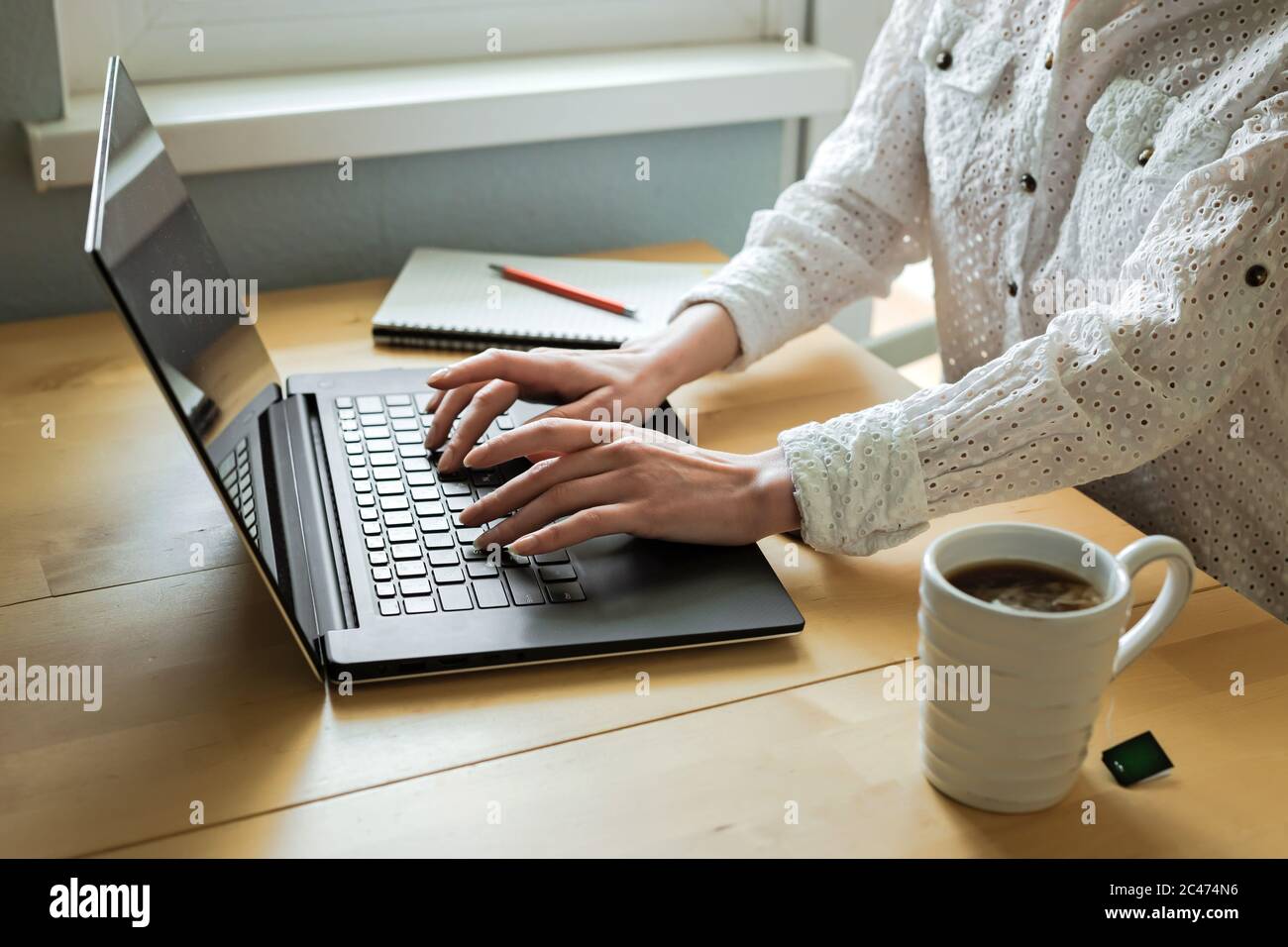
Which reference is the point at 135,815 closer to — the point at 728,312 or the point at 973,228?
the point at 728,312

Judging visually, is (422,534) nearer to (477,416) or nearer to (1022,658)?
(477,416)

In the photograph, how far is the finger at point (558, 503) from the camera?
0.71 meters

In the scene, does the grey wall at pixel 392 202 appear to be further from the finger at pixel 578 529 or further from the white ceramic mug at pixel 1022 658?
the white ceramic mug at pixel 1022 658

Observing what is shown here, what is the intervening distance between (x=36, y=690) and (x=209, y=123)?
660 mm

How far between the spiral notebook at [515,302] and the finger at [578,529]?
0.34m

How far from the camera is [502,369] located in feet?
2.86

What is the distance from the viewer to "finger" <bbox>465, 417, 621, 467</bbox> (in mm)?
751

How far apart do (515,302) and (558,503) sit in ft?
1.37

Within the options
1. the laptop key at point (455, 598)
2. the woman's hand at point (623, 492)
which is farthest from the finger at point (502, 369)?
the laptop key at point (455, 598)

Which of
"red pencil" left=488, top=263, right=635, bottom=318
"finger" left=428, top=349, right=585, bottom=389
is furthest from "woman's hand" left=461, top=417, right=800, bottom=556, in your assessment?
"red pencil" left=488, top=263, right=635, bottom=318

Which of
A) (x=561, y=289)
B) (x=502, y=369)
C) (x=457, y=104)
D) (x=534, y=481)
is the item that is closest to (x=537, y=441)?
(x=534, y=481)

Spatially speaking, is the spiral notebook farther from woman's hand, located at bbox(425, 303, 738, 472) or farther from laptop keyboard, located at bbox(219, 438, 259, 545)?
laptop keyboard, located at bbox(219, 438, 259, 545)
